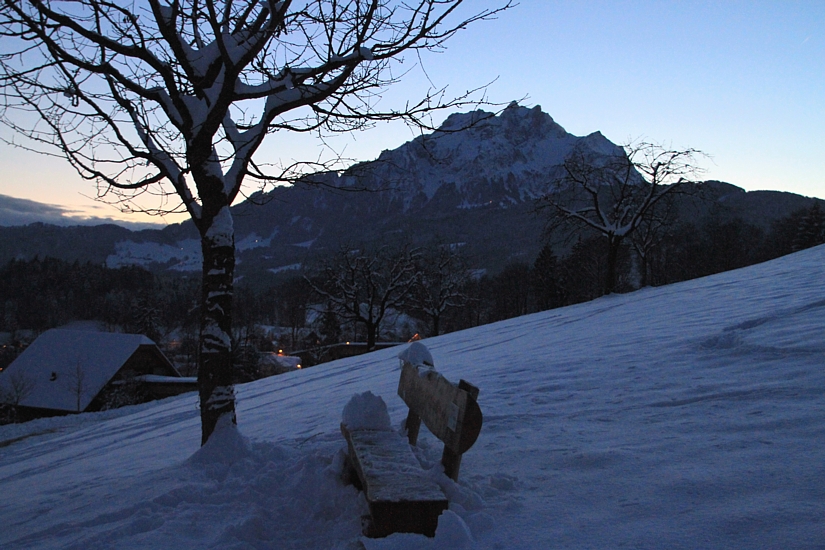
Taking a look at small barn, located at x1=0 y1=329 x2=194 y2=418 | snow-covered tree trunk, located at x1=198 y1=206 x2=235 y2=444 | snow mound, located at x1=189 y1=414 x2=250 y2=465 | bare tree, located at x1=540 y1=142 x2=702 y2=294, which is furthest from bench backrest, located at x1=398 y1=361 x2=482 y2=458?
small barn, located at x1=0 y1=329 x2=194 y2=418

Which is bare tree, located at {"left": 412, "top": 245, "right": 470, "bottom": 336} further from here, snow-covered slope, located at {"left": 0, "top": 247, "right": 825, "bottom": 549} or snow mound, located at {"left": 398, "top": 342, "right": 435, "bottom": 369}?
snow mound, located at {"left": 398, "top": 342, "right": 435, "bottom": 369}

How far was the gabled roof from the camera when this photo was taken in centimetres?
3206

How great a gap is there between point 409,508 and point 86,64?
516cm

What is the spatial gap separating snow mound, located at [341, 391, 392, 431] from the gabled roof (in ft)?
115

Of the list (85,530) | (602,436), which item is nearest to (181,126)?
(85,530)

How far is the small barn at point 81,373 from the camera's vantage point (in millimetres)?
31703

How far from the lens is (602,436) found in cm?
343

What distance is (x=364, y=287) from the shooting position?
32.2 meters

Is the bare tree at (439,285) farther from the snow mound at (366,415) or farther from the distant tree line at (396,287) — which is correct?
the snow mound at (366,415)

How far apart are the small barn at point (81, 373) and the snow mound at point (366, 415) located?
32.7 meters

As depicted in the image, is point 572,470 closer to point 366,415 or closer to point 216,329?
point 366,415

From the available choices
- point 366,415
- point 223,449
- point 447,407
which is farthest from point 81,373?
point 447,407

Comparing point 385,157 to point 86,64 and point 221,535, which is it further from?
point 221,535

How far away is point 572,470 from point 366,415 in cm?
144
